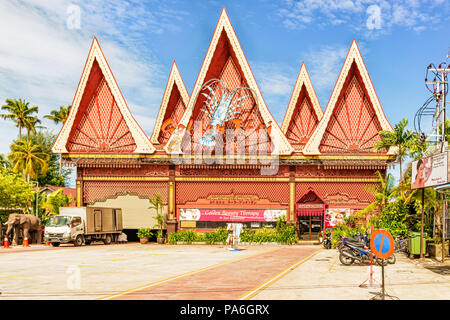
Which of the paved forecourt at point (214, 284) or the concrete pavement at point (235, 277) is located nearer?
the paved forecourt at point (214, 284)

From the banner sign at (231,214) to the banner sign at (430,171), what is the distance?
17334 millimetres

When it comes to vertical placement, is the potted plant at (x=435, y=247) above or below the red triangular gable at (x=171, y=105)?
below

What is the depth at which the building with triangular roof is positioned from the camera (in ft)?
128

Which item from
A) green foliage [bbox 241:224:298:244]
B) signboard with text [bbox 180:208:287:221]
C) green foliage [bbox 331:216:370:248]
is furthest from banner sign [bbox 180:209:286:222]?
green foliage [bbox 331:216:370:248]

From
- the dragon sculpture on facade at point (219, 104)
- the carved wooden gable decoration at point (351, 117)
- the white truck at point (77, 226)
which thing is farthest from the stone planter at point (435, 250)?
the white truck at point (77, 226)

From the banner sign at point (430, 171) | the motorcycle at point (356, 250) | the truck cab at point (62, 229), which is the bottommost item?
the truck cab at point (62, 229)

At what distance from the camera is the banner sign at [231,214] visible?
39.0m

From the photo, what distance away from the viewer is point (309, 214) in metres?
38.7

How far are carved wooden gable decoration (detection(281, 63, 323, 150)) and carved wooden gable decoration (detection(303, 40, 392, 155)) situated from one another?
4.50 metres

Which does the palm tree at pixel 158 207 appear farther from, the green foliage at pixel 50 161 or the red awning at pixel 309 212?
the green foliage at pixel 50 161

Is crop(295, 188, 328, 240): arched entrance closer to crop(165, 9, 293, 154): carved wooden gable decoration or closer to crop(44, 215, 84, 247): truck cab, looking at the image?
crop(165, 9, 293, 154): carved wooden gable decoration

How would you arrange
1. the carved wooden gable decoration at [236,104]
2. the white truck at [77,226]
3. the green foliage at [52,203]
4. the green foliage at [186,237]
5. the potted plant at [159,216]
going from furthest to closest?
1. the green foliage at [52,203]
2. the carved wooden gable decoration at [236,104]
3. the potted plant at [159,216]
4. the green foliage at [186,237]
5. the white truck at [77,226]

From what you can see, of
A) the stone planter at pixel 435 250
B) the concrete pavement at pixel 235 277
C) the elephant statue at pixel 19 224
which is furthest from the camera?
the elephant statue at pixel 19 224
